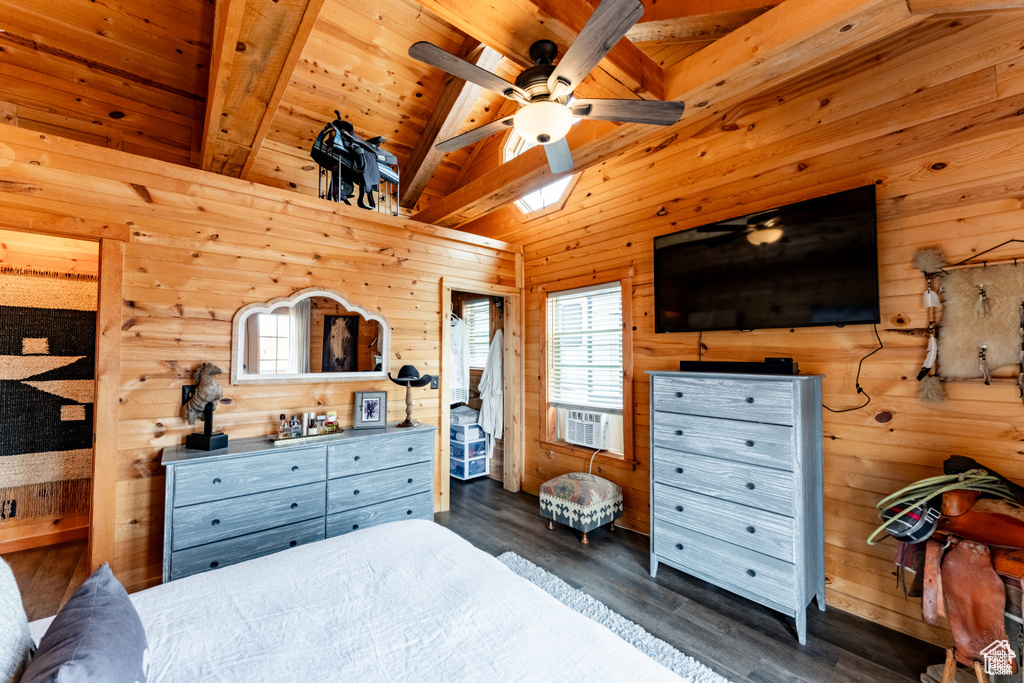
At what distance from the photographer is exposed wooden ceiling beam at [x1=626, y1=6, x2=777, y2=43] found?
2.24 metres

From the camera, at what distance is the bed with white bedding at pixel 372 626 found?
1061 millimetres

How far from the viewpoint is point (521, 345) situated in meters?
4.41

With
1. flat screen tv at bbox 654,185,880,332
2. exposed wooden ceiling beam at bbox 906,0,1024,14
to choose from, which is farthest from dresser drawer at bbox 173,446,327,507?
A: exposed wooden ceiling beam at bbox 906,0,1024,14

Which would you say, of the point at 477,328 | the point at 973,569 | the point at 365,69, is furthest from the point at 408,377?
the point at 973,569

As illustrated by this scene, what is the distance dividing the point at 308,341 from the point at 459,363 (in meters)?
2.25

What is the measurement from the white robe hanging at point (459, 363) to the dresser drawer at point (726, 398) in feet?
9.19

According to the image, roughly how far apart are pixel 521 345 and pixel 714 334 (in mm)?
1947

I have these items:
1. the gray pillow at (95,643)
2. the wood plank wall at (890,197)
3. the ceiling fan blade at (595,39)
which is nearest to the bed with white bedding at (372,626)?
the gray pillow at (95,643)

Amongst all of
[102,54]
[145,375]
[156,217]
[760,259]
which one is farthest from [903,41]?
[102,54]

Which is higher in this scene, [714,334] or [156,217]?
[156,217]

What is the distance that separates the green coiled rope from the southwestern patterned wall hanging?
4937 millimetres

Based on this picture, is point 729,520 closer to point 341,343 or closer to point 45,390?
point 341,343

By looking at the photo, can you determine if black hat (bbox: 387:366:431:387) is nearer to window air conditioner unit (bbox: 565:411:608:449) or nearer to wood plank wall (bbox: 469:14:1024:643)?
window air conditioner unit (bbox: 565:411:608:449)

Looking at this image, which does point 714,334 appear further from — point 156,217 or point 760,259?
point 156,217
